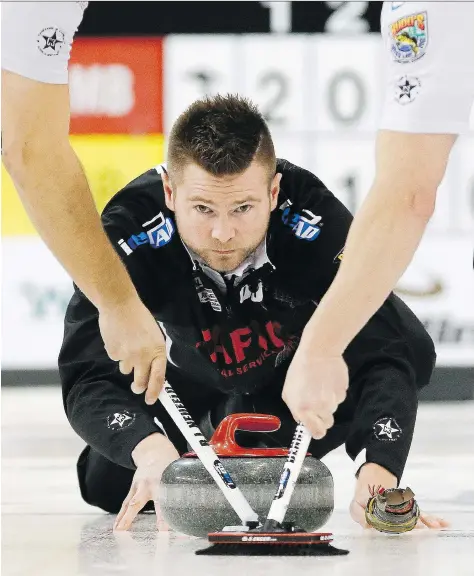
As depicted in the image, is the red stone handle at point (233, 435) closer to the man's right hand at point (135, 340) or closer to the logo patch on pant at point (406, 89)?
the man's right hand at point (135, 340)

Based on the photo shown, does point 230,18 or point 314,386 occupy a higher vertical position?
point 230,18

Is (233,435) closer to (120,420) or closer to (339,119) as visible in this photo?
(120,420)

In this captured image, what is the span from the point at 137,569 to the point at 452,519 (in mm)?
1095

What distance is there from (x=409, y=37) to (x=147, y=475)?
1242 millimetres

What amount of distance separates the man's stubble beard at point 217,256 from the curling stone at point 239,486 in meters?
0.53

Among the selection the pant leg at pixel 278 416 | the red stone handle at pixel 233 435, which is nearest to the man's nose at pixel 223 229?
the red stone handle at pixel 233 435

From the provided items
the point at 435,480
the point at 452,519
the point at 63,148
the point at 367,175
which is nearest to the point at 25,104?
the point at 63,148

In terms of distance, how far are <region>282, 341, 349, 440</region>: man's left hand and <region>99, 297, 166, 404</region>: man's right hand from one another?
1.36ft

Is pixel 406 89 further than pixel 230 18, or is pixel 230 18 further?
pixel 230 18

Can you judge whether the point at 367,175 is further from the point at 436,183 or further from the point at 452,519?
the point at 436,183

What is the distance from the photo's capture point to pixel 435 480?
13.8 ft

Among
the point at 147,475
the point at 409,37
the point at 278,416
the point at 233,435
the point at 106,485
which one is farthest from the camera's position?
the point at 278,416

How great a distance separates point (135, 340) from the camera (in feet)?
9.61

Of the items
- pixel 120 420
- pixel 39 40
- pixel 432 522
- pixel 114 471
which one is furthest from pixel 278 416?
pixel 39 40
